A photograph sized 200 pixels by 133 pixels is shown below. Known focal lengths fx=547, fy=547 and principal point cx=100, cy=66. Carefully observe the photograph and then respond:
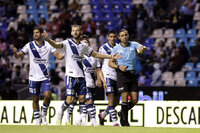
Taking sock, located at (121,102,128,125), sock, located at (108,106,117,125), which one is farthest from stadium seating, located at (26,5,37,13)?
sock, located at (121,102,128,125)

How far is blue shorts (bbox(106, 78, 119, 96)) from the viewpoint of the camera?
13361mm

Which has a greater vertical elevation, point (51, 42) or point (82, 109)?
point (51, 42)

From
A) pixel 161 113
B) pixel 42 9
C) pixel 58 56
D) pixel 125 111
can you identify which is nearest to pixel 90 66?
pixel 58 56

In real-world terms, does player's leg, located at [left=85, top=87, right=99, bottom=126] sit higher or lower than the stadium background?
lower

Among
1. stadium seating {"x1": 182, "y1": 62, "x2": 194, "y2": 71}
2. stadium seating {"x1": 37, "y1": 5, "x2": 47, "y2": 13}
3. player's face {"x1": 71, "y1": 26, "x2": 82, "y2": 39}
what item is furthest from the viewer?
stadium seating {"x1": 37, "y1": 5, "x2": 47, "y2": 13}

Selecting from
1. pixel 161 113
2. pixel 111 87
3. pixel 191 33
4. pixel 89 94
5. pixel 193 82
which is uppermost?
pixel 191 33

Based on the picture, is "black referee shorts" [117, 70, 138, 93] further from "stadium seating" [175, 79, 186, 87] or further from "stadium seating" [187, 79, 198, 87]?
"stadium seating" [187, 79, 198, 87]

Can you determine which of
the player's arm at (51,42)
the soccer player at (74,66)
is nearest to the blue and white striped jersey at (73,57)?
the soccer player at (74,66)

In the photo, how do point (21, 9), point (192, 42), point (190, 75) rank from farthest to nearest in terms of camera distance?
1. point (21, 9)
2. point (192, 42)
3. point (190, 75)

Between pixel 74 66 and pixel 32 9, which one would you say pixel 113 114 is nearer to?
pixel 74 66

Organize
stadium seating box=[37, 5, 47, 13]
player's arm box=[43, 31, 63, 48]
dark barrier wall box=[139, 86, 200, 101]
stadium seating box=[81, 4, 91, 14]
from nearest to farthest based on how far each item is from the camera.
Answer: player's arm box=[43, 31, 63, 48] < dark barrier wall box=[139, 86, 200, 101] < stadium seating box=[81, 4, 91, 14] < stadium seating box=[37, 5, 47, 13]

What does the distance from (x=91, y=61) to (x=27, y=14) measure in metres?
13.4

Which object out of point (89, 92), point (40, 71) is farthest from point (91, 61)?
point (40, 71)

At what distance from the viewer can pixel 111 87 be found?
1342 centimetres
